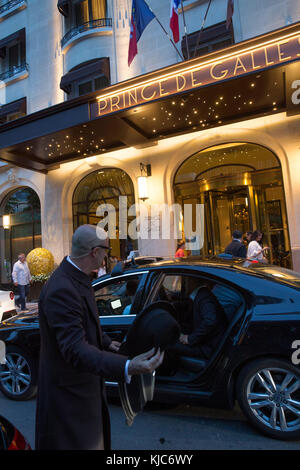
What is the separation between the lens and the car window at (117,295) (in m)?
3.52

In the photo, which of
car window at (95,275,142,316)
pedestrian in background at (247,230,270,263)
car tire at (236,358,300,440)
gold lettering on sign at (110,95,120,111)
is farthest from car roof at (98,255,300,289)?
gold lettering on sign at (110,95,120,111)

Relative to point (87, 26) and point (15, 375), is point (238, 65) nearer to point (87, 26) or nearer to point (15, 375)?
point (15, 375)

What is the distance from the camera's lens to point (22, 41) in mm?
14602

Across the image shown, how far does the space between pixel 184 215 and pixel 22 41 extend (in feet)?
38.8

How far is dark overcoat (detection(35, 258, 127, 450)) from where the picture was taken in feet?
5.21

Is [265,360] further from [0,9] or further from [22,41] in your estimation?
[0,9]

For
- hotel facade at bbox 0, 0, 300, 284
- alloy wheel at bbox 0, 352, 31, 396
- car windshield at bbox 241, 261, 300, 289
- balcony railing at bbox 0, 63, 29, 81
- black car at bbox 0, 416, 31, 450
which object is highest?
balcony railing at bbox 0, 63, 29, 81

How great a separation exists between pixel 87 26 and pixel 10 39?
4854mm

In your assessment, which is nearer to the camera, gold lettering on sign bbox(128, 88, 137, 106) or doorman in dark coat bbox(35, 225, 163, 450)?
doorman in dark coat bbox(35, 225, 163, 450)

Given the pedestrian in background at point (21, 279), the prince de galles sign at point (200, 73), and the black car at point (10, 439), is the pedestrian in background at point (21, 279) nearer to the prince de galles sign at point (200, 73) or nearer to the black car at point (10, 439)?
the prince de galles sign at point (200, 73)

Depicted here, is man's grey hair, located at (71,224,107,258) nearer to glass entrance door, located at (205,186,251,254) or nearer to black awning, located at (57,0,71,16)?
glass entrance door, located at (205,186,251,254)

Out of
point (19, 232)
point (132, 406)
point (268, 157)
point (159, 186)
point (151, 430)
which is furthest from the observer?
point (19, 232)

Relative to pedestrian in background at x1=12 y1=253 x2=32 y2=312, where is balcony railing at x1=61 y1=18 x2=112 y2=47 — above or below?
above
